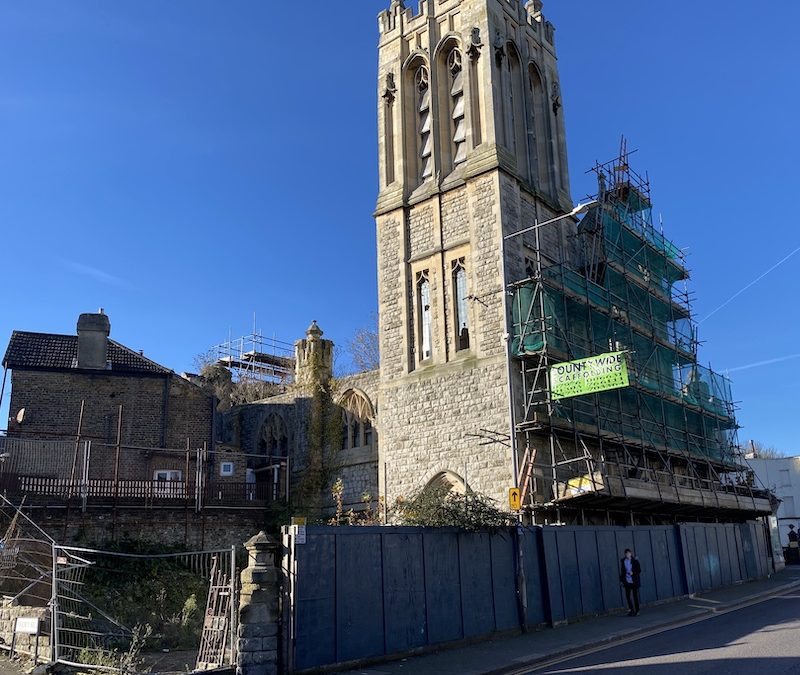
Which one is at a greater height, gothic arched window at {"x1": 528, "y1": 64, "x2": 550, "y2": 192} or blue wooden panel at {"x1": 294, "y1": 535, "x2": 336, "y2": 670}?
gothic arched window at {"x1": 528, "y1": 64, "x2": 550, "y2": 192}

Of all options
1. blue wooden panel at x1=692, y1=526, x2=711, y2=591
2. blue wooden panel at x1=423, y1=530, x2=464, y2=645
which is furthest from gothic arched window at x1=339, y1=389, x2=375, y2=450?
blue wooden panel at x1=423, y1=530, x2=464, y2=645

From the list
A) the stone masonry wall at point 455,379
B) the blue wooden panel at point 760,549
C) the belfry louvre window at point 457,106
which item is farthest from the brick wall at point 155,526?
the blue wooden panel at point 760,549

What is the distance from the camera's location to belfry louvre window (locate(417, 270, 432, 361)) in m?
26.8

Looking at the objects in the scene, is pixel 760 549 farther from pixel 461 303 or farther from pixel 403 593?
pixel 403 593

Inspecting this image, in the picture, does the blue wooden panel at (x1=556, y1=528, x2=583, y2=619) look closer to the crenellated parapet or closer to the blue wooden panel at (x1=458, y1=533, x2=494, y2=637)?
the blue wooden panel at (x1=458, y1=533, x2=494, y2=637)

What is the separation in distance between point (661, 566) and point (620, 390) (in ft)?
23.3

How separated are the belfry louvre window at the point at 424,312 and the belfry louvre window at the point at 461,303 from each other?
1170 millimetres

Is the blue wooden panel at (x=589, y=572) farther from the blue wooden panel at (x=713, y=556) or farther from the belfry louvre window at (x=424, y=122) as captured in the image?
the belfry louvre window at (x=424, y=122)

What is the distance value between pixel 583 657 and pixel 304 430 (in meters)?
19.8

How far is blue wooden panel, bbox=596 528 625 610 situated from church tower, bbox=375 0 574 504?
4275mm

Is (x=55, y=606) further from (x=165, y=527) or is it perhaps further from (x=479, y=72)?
(x=479, y=72)

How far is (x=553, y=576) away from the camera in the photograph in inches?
663

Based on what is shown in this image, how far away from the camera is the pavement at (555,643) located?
12102 mm

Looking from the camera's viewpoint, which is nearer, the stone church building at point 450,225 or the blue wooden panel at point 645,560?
the blue wooden panel at point 645,560
